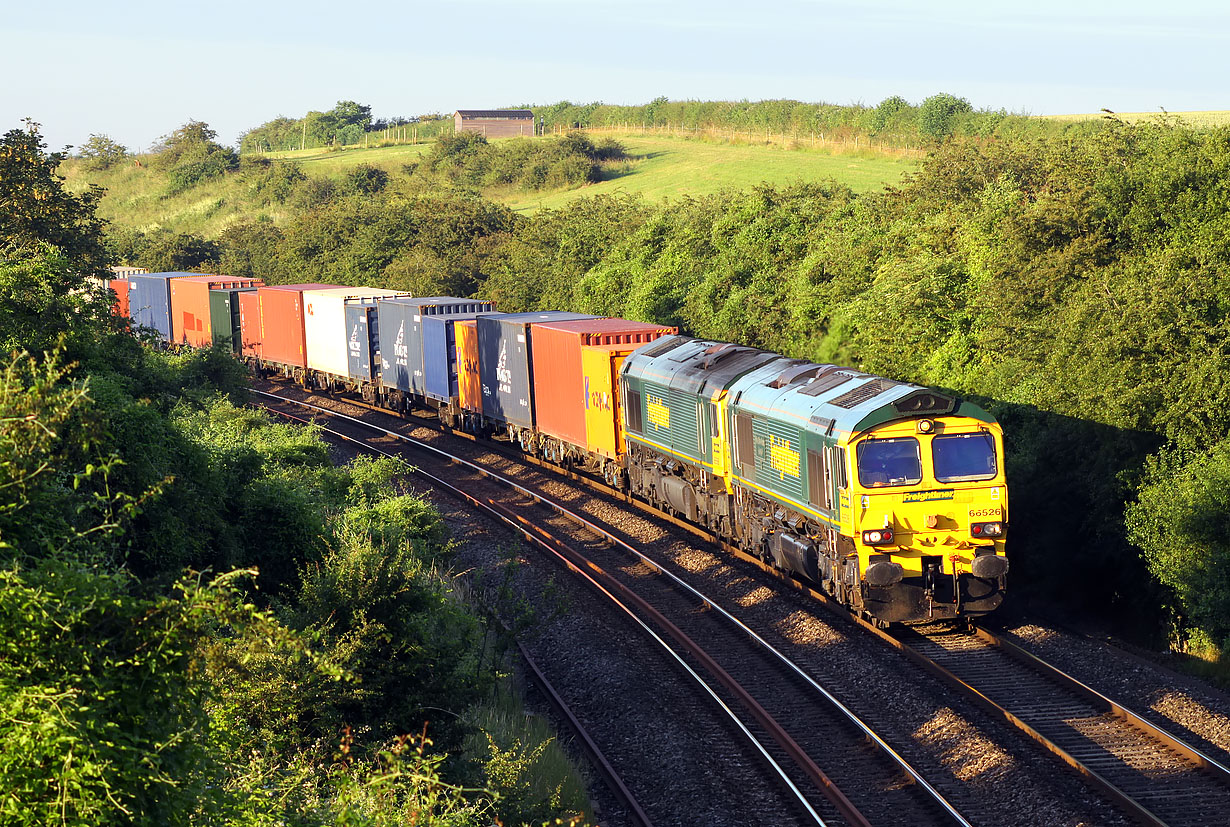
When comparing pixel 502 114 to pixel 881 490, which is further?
pixel 502 114

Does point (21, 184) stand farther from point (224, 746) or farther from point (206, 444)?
point (224, 746)

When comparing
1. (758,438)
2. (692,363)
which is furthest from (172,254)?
(758,438)

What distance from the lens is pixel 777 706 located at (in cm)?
1526

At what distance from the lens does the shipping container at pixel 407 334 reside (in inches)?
1565

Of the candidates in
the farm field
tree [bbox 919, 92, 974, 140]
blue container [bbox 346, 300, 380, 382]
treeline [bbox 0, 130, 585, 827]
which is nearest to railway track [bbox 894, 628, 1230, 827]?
treeline [bbox 0, 130, 585, 827]

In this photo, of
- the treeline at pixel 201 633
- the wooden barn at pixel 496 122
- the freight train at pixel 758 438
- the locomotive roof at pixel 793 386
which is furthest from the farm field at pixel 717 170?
the treeline at pixel 201 633

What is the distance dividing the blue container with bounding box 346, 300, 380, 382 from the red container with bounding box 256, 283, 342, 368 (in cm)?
468

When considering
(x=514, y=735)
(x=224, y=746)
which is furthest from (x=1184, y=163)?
(x=224, y=746)

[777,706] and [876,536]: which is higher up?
[876,536]

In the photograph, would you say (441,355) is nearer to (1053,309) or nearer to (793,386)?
(1053,309)

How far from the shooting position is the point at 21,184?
34.2 m

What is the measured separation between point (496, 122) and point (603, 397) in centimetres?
11629

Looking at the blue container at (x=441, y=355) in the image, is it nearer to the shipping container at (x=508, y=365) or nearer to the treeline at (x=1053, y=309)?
the shipping container at (x=508, y=365)

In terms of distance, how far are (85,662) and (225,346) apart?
34.7 m
